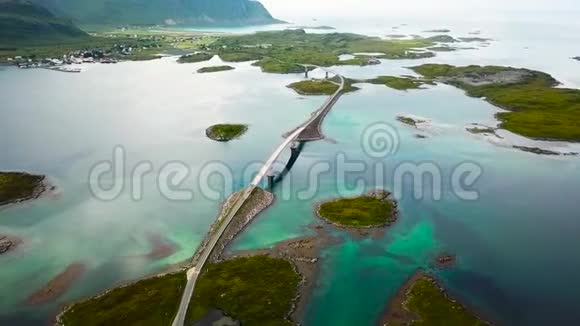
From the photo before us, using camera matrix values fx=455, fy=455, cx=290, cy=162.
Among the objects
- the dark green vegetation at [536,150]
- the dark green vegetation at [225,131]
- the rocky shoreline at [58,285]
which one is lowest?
the rocky shoreline at [58,285]

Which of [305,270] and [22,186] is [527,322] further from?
[22,186]

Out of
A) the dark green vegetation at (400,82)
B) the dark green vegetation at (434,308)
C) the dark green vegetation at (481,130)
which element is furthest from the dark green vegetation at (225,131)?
the dark green vegetation at (400,82)

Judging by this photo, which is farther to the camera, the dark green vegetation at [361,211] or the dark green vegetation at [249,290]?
the dark green vegetation at [361,211]

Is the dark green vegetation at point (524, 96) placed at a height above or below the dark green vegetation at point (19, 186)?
above

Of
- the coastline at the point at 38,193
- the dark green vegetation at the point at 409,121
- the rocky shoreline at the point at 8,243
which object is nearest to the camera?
the rocky shoreline at the point at 8,243

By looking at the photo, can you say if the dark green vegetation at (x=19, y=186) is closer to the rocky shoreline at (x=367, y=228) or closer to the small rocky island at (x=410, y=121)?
the rocky shoreline at (x=367, y=228)

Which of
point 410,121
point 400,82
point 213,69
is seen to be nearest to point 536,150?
point 410,121

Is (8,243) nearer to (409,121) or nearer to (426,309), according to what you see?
(426,309)
